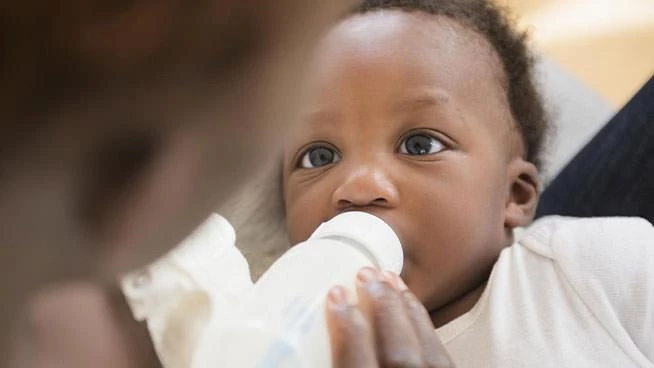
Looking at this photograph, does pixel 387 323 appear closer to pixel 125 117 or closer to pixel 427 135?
pixel 427 135

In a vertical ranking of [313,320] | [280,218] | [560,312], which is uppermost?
[313,320]

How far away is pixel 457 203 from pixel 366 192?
107 millimetres

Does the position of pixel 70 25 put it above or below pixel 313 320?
above

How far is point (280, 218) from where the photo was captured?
1.13 metres

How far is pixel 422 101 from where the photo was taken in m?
0.88

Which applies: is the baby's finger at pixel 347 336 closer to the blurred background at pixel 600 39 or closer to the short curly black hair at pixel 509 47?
the short curly black hair at pixel 509 47

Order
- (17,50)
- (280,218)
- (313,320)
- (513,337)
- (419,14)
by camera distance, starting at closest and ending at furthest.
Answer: (17,50)
(313,320)
(513,337)
(419,14)
(280,218)

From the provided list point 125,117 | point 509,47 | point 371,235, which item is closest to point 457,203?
point 371,235

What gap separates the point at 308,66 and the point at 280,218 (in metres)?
0.93

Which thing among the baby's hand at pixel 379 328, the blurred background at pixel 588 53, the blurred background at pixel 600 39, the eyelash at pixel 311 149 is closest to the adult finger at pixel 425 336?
the baby's hand at pixel 379 328

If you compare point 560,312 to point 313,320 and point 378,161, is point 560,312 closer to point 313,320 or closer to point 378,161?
point 378,161

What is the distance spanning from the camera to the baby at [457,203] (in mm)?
807

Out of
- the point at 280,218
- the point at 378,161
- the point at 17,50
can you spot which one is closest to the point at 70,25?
the point at 17,50

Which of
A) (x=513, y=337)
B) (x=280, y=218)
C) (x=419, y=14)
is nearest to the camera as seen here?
(x=513, y=337)
